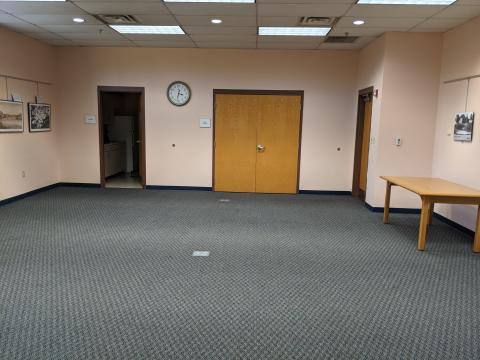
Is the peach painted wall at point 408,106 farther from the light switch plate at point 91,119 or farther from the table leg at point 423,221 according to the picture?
the light switch plate at point 91,119

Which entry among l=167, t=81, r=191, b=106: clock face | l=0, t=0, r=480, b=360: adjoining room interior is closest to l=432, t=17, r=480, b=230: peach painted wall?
l=0, t=0, r=480, b=360: adjoining room interior

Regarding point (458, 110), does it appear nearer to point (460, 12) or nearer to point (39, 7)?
point (460, 12)

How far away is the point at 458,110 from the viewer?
480cm

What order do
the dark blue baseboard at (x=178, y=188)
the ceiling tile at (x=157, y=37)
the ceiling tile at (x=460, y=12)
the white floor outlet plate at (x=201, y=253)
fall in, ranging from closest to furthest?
the white floor outlet plate at (x=201, y=253) < the ceiling tile at (x=460, y=12) < the ceiling tile at (x=157, y=37) < the dark blue baseboard at (x=178, y=188)

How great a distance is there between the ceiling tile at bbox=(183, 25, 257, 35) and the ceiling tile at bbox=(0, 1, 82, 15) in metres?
1.48

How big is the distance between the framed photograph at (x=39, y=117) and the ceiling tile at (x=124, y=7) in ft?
7.82

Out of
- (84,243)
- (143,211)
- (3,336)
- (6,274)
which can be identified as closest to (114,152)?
(143,211)

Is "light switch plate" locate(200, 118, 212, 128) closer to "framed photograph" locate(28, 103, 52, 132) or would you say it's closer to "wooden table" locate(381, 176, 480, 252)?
"framed photograph" locate(28, 103, 52, 132)

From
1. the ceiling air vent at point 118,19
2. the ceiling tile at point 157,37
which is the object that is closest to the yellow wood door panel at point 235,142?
the ceiling tile at point 157,37

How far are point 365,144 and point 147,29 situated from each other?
3965 millimetres

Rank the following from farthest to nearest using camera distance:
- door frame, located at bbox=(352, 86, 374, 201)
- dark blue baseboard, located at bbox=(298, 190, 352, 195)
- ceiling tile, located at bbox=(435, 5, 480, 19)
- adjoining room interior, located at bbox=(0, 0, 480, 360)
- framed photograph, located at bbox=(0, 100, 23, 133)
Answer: dark blue baseboard, located at bbox=(298, 190, 352, 195)
door frame, located at bbox=(352, 86, 374, 201)
framed photograph, located at bbox=(0, 100, 23, 133)
ceiling tile, located at bbox=(435, 5, 480, 19)
adjoining room interior, located at bbox=(0, 0, 480, 360)

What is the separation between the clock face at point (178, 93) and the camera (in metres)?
6.80

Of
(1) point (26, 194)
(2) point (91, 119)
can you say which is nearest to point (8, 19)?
(2) point (91, 119)

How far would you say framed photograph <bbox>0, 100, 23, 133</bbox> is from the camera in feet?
17.9
